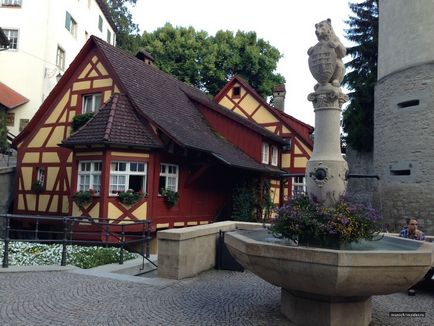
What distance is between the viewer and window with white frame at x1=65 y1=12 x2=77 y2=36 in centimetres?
3009

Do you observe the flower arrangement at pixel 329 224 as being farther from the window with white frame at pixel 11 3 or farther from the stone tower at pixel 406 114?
the window with white frame at pixel 11 3

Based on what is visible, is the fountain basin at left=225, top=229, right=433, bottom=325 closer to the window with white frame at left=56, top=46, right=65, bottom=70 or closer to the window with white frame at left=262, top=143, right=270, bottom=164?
the window with white frame at left=262, top=143, right=270, bottom=164

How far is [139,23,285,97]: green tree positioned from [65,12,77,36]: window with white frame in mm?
6173

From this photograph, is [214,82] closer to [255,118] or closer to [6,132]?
[255,118]

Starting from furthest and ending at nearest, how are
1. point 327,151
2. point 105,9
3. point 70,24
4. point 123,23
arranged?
point 123,23 → point 105,9 → point 70,24 → point 327,151

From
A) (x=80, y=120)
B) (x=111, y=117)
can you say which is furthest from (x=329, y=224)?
(x=80, y=120)

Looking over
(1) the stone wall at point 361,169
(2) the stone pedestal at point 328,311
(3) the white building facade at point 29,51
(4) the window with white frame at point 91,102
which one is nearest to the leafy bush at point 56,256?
(2) the stone pedestal at point 328,311

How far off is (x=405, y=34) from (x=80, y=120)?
48.2 ft

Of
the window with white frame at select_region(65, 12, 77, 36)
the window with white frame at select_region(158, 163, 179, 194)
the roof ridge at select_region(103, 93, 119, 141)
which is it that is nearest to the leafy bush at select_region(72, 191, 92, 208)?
the roof ridge at select_region(103, 93, 119, 141)

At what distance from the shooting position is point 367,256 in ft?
14.4

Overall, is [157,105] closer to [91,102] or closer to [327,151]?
[91,102]

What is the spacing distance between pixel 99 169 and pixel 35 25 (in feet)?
58.2

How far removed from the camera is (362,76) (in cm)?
2614

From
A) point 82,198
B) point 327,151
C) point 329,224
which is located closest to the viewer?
point 329,224
